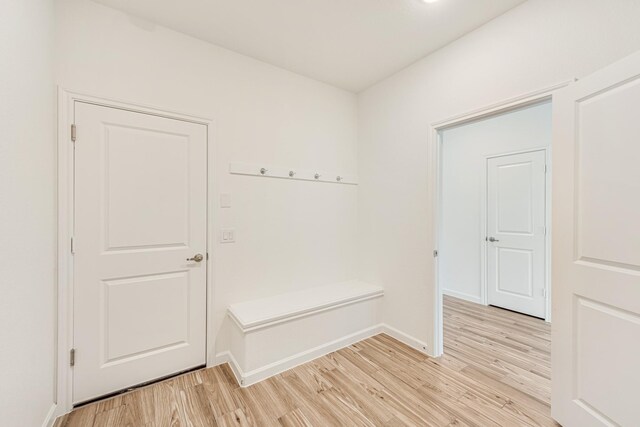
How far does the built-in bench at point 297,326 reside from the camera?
204 centimetres

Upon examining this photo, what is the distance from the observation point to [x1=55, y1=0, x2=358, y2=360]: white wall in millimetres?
1829

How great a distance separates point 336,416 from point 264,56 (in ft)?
9.38

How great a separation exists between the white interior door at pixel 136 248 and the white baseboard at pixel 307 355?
0.33 metres

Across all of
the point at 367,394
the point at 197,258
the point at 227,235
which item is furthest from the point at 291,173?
the point at 367,394

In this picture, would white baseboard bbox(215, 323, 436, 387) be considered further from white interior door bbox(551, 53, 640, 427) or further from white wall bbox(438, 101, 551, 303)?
white wall bbox(438, 101, 551, 303)

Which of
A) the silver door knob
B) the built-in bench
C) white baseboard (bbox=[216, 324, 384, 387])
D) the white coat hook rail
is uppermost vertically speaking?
the white coat hook rail

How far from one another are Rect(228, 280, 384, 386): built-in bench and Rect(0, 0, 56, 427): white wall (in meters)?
1.09

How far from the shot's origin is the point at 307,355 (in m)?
2.29

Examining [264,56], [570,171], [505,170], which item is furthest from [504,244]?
[264,56]

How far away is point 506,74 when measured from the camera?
1896 millimetres

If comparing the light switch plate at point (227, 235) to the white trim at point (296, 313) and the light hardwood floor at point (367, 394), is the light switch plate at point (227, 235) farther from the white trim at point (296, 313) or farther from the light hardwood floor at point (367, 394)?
the light hardwood floor at point (367, 394)

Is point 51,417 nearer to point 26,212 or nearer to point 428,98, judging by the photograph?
point 26,212

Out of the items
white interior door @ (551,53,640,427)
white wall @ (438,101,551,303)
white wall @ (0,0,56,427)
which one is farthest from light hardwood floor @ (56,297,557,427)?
white wall @ (438,101,551,303)

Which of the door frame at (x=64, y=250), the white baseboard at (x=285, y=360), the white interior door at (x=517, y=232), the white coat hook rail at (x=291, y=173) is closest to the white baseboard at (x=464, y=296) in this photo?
the white interior door at (x=517, y=232)
